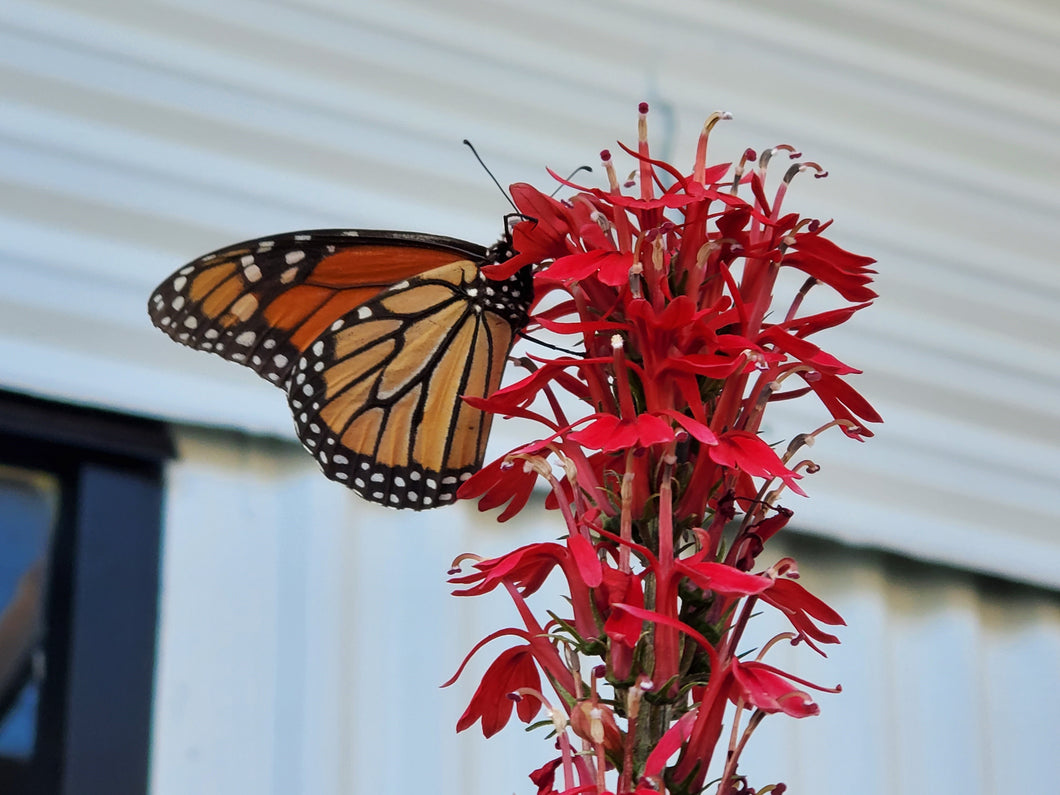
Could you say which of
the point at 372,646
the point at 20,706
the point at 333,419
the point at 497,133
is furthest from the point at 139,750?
the point at 497,133

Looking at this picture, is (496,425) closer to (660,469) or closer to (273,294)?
(273,294)

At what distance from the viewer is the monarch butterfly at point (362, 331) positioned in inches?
44.2

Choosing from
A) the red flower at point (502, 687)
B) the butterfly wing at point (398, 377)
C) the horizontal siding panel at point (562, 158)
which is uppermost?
the horizontal siding panel at point (562, 158)

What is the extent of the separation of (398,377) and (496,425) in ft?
1.71

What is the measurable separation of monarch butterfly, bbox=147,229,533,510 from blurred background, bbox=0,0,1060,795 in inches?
14.2

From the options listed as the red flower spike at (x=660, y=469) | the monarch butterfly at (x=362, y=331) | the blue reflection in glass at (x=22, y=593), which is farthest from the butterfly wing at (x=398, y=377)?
the blue reflection in glass at (x=22, y=593)

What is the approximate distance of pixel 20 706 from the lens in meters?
1.43

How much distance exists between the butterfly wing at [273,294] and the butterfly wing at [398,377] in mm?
44

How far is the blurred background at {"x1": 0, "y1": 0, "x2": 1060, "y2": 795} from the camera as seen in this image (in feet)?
4.83

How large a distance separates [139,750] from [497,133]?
0.99 meters

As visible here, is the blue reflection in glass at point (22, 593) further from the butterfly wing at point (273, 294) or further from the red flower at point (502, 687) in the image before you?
the red flower at point (502, 687)

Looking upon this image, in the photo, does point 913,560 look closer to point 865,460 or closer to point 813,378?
point 865,460

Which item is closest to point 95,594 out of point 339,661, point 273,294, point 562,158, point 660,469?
point 339,661

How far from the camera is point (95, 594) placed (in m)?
1.46
